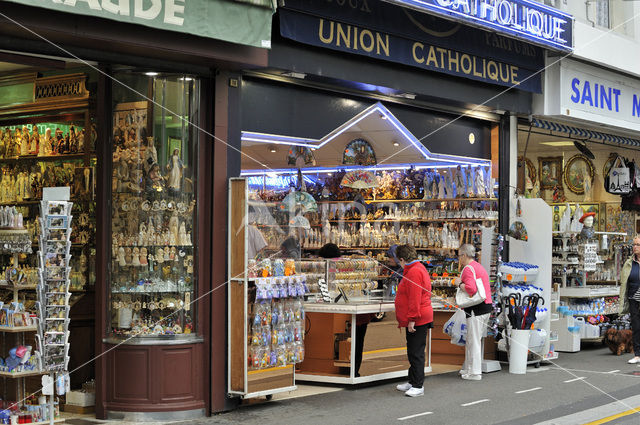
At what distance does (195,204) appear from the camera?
9.89 metres

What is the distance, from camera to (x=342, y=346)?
38.7ft

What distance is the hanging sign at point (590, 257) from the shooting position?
16.2 meters

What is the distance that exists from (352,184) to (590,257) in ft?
15.5

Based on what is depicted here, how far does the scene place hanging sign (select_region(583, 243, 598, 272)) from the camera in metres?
16.2

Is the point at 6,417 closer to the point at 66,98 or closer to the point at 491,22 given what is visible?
the point at 66,98

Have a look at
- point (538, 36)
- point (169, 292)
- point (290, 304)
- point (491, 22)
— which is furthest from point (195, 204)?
point (538, 36)

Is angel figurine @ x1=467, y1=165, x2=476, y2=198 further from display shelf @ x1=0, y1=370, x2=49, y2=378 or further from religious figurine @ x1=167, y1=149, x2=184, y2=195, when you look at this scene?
display shelf @ x1=0, y1=370, x2=49, y2=378

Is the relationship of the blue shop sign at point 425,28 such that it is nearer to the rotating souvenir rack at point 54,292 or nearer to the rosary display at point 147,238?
the rosary display at point 147,238

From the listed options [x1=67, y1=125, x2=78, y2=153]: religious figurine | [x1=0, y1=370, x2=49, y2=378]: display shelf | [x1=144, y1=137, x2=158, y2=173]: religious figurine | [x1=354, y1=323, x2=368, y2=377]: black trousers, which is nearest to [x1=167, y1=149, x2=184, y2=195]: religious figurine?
[x1=144, y1=137, x2=158, y2=173]: religious figurine

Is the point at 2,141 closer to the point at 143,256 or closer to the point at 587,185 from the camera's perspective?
the point at 143,256

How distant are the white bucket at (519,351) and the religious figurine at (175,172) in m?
5.85

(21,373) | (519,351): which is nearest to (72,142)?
(21,373)

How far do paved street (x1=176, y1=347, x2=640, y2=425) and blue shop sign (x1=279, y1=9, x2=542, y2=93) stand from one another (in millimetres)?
4111

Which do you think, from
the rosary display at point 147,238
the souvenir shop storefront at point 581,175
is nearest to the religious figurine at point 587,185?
the souvenir shop storefront at point 581,175
